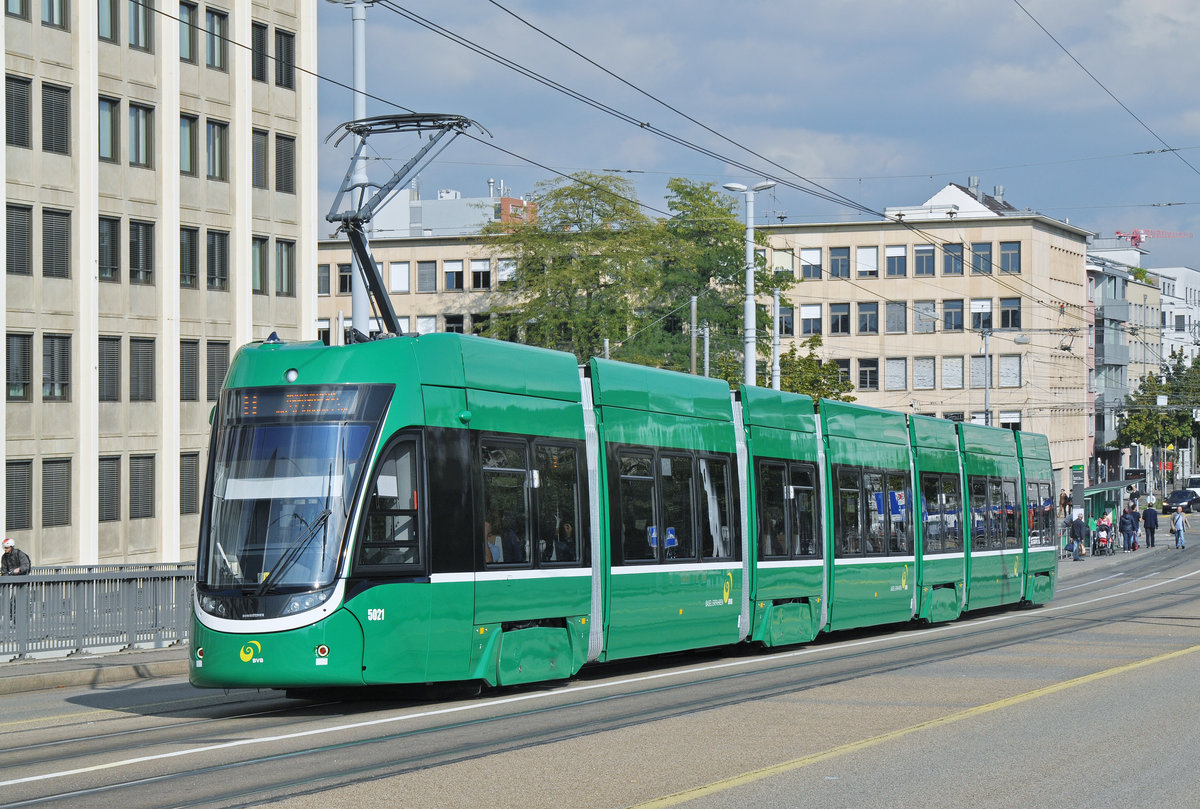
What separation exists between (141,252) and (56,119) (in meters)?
3.96

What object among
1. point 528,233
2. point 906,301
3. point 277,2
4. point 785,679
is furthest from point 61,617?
point 906,301

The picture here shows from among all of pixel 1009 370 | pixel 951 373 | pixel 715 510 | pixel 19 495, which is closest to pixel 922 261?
pixel 951 373

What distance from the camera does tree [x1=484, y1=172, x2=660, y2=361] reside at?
62.5 metres

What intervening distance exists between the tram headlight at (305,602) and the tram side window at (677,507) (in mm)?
4835

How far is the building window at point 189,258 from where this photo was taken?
137 feet

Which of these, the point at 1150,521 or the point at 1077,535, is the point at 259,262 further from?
the point at 1150,521

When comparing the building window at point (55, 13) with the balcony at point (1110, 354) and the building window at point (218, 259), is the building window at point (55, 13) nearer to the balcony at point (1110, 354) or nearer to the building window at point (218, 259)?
the building window at point (218, 259)

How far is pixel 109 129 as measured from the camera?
39312 millimetres

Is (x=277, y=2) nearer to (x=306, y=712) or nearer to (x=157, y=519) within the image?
(x=157, y=519)

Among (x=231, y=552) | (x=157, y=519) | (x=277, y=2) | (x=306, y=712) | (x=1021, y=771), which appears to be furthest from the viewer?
(x=277, y=2)

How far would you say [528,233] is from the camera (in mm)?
64438

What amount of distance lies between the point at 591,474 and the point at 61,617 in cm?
862

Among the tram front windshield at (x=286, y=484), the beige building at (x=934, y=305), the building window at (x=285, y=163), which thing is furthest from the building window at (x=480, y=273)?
the tram front windshield at (x=286, y=484)

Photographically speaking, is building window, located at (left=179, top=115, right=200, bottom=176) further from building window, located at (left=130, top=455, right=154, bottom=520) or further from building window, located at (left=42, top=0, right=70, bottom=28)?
building window, located at (left=130, top=455, right=154, bottom=520)
